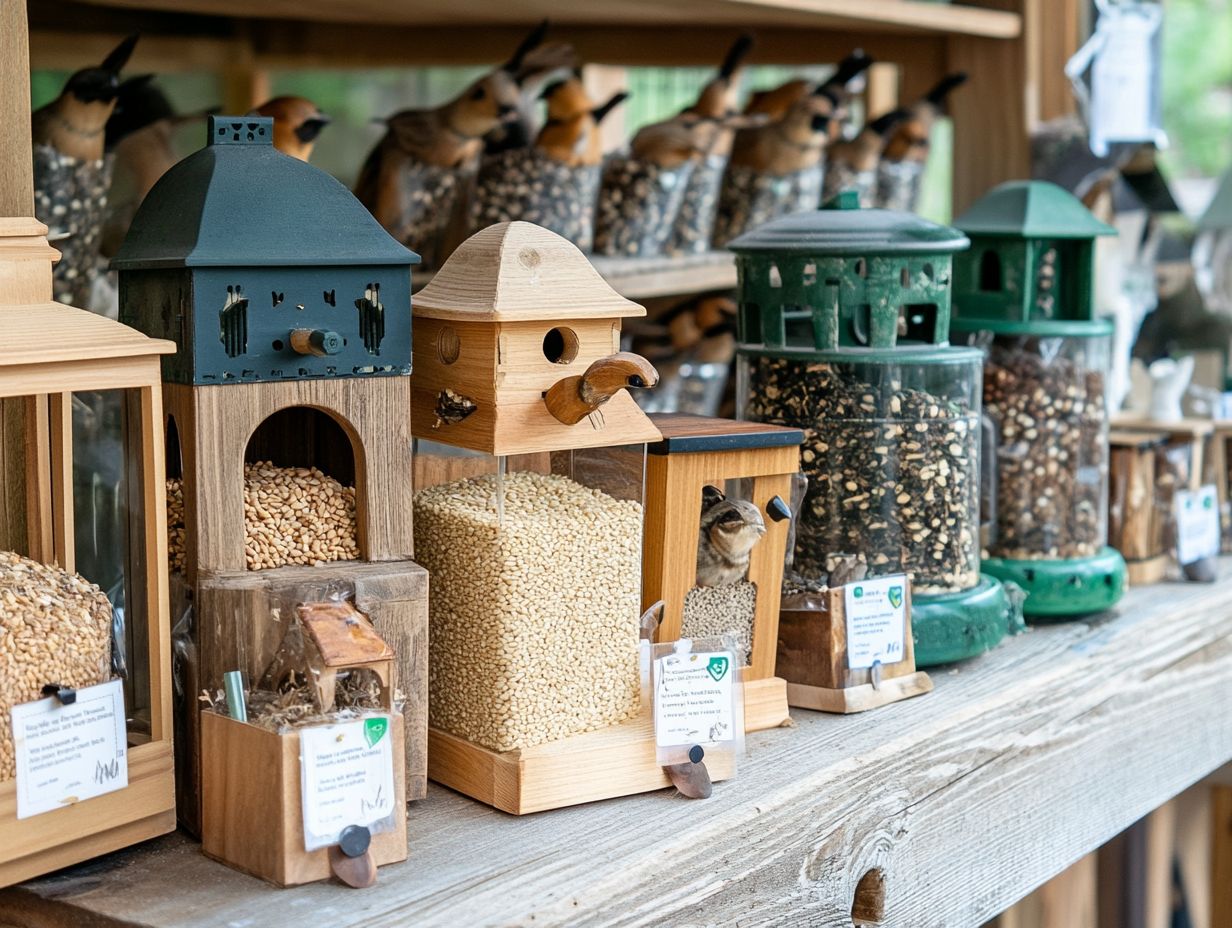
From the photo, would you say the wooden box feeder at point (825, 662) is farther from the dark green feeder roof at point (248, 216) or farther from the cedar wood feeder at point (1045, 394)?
the dark green feeder roof at point (248, 216)

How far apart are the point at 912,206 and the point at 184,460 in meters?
1.50

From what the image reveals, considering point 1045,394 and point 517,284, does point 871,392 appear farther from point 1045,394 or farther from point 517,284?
point 517,284

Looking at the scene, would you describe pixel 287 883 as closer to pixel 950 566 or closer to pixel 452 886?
pixel 452 886

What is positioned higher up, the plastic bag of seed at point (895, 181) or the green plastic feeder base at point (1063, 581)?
the plastic bag of seed at point (895, 181)

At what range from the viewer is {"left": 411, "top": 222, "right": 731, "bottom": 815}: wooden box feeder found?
109 cm

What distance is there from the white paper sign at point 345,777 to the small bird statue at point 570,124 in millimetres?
935

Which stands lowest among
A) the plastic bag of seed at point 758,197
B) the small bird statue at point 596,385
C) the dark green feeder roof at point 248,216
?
the small bird statue at point 596,385

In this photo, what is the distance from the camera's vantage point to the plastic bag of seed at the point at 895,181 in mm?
2158

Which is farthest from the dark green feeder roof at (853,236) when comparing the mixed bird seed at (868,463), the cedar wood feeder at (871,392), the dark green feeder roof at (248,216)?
the dark green feeder roof at (248,216)

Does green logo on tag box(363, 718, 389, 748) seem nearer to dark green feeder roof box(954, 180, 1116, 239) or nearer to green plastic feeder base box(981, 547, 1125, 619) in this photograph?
green plastic feeder base box(981, 547, 1125, 619)

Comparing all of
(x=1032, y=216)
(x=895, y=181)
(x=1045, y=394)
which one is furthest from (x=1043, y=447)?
(x=895, y=181)

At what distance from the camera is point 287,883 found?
0.96 meters

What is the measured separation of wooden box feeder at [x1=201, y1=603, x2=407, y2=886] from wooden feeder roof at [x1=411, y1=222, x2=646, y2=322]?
0.81 ft

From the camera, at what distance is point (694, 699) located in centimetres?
116
